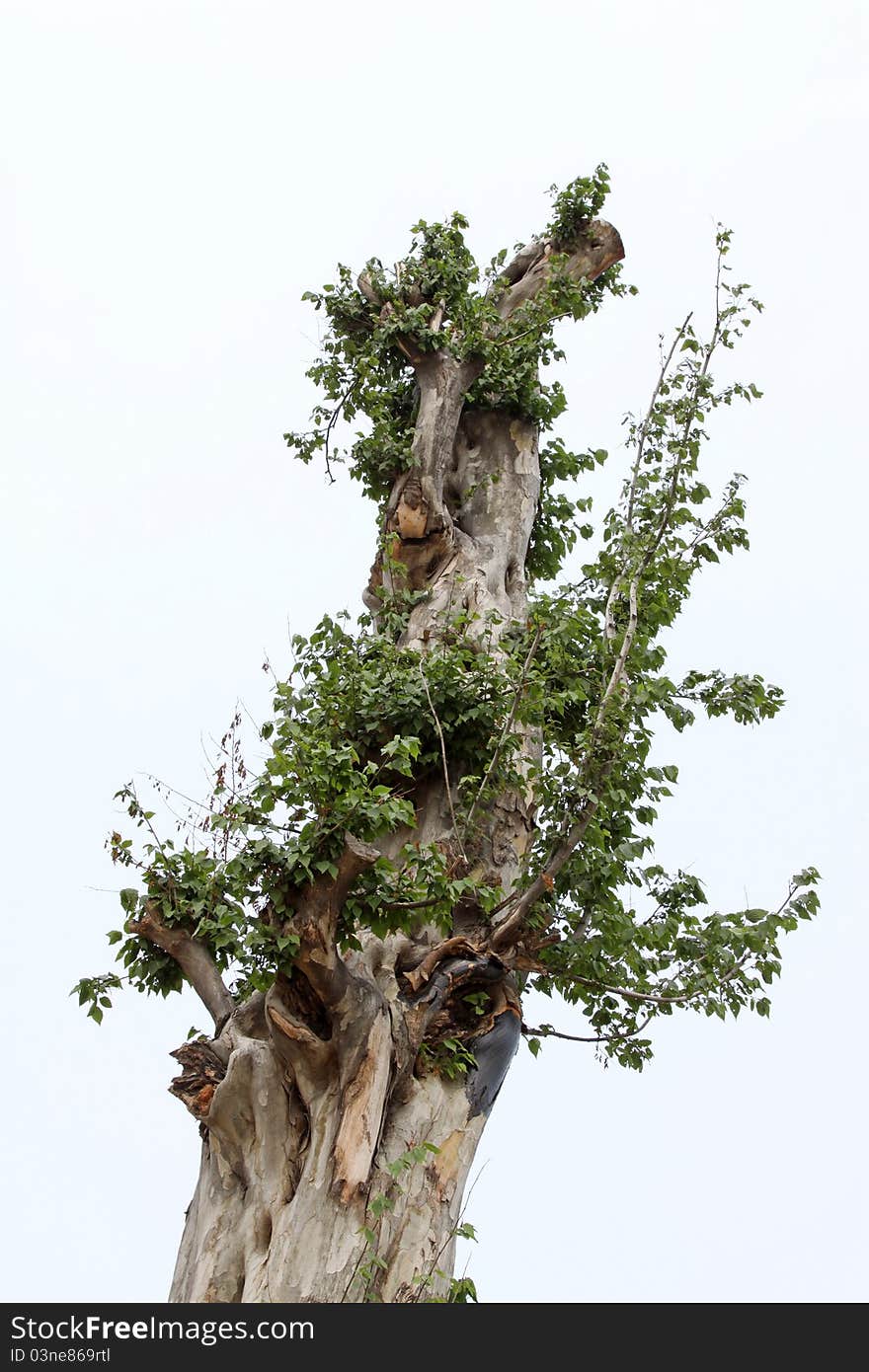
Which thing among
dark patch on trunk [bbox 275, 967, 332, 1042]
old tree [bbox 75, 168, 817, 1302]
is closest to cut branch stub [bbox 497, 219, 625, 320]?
old tree [bbox 75, 168, 817, 1302]

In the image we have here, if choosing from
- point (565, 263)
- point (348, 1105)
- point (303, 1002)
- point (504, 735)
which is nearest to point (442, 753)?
point (504, 735)

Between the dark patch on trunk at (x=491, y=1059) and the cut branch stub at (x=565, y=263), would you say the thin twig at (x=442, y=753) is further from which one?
the cut branch stub at (x=565, y=263)

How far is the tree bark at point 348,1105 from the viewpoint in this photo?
5020 millimetres

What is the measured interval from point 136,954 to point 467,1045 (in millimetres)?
1434

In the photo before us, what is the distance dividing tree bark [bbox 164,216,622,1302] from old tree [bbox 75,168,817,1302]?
10mm

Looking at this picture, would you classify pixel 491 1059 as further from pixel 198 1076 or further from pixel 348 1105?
pixel 198 1076

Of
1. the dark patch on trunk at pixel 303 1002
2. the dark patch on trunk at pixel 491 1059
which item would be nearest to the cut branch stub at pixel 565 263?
the dark patch on trunk at pixel 491 1059

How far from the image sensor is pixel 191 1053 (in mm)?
5566

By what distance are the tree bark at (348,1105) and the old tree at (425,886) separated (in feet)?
0.03

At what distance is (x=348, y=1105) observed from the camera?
5230mm

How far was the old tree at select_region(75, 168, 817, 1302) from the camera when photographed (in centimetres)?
510

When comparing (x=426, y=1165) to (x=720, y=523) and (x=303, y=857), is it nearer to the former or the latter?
(x=303, y=857)
